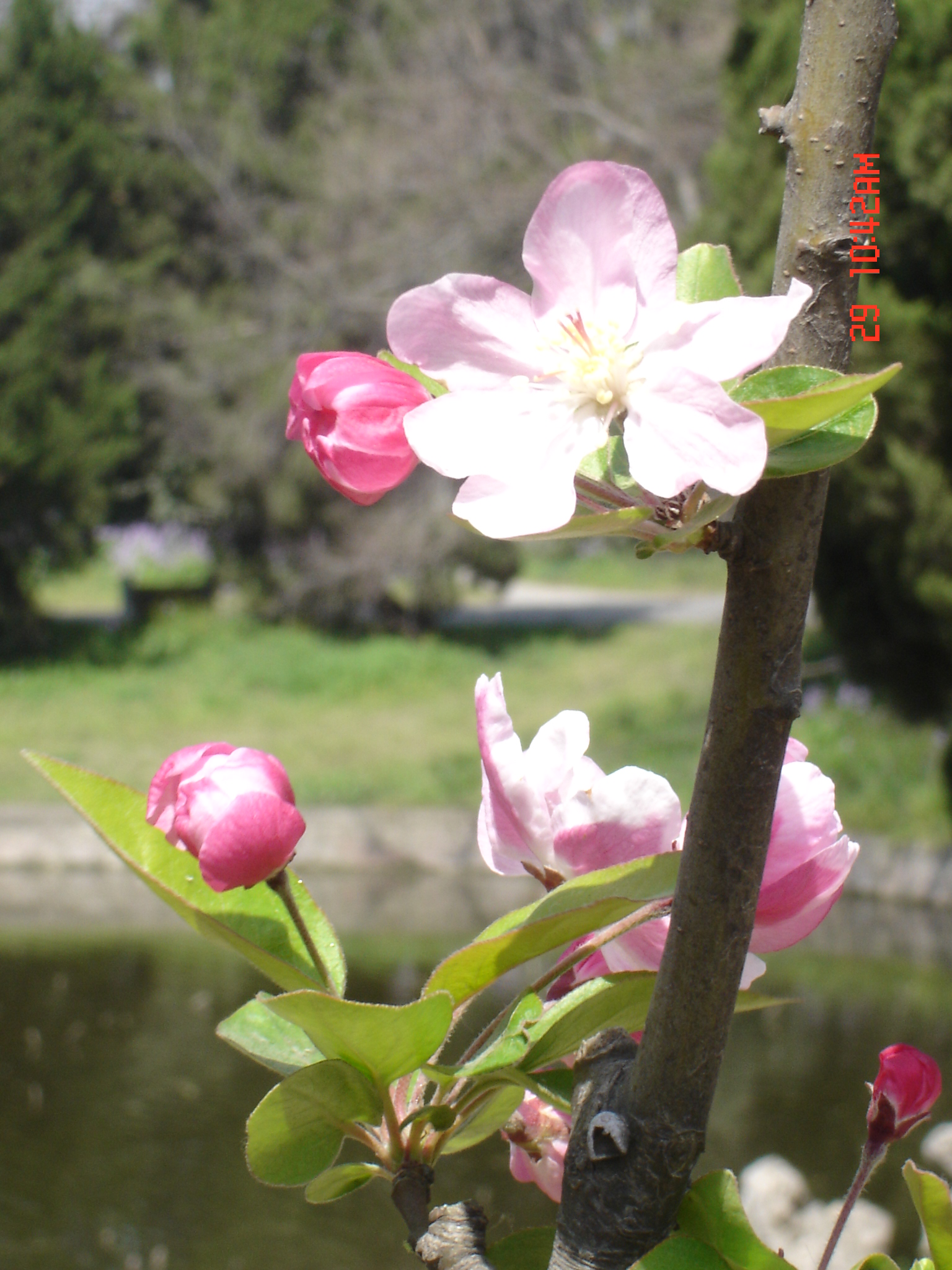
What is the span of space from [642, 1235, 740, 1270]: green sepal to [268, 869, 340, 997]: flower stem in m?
0.14

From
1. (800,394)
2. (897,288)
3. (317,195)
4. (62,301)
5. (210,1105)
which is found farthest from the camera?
(317,195)

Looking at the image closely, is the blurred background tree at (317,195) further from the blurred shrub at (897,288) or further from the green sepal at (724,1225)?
the green sepal at (724,1225)

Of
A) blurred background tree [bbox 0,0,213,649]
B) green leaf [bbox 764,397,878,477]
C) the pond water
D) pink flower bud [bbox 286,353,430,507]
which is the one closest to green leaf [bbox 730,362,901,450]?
green leaf [bbox 764,397,878,477]

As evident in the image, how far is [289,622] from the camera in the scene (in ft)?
28.4

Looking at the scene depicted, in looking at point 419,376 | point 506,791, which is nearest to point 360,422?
point 419,376

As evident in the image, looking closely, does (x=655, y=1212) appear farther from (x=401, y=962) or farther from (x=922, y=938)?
(x=922, y=938)

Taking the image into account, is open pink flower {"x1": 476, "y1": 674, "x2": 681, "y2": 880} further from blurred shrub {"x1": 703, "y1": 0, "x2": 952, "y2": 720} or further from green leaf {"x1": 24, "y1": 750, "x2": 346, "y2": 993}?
blurred shrub {"x1": 703, "y1": 0, "x2": 952, "y2": 720}

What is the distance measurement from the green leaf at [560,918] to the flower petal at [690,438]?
0.13 metres

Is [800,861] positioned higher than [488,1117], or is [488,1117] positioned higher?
[800,861]

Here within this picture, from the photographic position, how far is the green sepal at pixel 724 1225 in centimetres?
38

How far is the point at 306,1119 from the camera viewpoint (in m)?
0.41

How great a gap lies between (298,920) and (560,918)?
3.9 inches

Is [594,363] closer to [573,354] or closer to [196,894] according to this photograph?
[573,354]

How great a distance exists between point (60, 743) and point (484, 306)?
554cm
